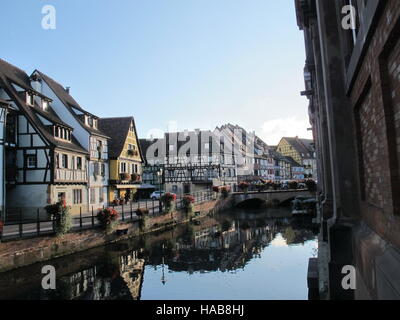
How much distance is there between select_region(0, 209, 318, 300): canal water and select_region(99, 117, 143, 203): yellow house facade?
12.5m

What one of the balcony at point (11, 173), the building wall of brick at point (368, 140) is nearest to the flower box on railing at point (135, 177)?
the balcony at point (11, 173)

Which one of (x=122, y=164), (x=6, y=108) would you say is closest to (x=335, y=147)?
(x=6, y=108)

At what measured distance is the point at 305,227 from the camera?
98.9ft

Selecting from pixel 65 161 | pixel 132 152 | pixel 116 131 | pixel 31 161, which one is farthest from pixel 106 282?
pixel 116 131

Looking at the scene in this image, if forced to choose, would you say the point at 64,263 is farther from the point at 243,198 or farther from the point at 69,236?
the point at 243,198

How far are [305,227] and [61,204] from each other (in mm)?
19537

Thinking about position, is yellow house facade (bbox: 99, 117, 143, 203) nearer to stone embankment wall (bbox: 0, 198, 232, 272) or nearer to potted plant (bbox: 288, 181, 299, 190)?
stone embankment wall (bbox: 0, 198, 232, 272)

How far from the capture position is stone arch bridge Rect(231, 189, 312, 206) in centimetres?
4947

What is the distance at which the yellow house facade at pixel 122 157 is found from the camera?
37.5 metres

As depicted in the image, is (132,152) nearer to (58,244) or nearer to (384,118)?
(58,244)

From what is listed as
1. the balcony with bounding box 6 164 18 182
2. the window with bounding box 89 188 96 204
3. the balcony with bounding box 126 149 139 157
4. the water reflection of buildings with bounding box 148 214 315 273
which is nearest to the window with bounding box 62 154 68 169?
the balcony with bounding box 6 164 18 182

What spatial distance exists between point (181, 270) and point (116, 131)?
2583 cm
